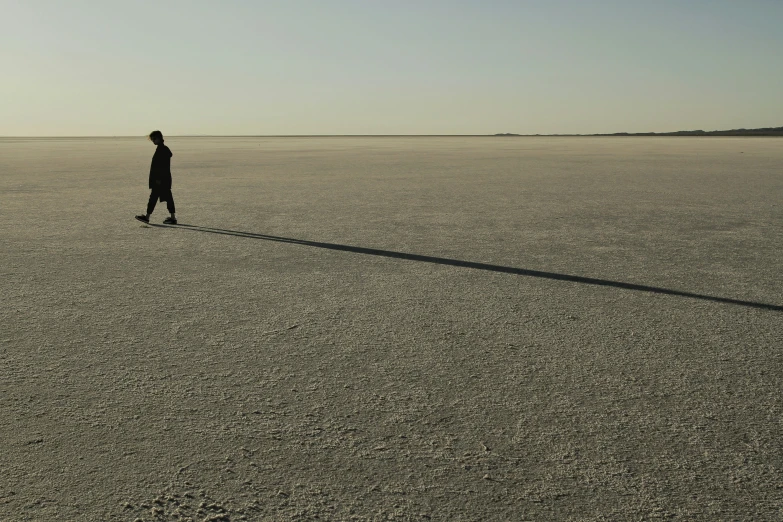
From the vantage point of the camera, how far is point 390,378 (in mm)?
4184

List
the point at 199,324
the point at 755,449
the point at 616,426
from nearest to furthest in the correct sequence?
the point at 755,449
the point at 616,426
the point at 199,324

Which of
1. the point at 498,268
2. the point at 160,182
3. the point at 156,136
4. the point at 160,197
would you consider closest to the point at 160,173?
the point at 160,182

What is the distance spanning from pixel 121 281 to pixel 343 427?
409 cm

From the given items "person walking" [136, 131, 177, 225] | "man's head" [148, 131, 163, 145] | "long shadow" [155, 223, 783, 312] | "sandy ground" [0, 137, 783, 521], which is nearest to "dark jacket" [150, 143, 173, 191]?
"person walking" [136, 131, 177, 225]

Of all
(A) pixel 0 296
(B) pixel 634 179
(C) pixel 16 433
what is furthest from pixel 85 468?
(B) pixel 634 179

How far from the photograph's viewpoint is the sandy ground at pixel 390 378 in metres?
2.89

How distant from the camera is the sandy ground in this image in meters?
2.89

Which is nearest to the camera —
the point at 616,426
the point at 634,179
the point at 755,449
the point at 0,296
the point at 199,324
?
the point at 755,449

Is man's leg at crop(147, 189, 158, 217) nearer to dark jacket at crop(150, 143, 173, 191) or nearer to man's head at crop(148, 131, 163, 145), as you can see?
dark jacket at crop(150, 143, 173, 191)

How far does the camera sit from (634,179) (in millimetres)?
21297

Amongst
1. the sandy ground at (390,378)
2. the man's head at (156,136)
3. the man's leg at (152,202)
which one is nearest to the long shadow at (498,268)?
the sandy ground at (390,378)

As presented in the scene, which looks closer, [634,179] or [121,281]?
[121,281]

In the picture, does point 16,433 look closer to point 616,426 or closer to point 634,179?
point 616,426

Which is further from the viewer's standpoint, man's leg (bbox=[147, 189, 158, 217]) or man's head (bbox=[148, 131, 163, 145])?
man's leg (bbox=[147, 189, 158, 217])
